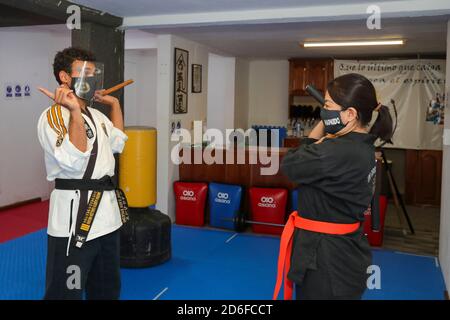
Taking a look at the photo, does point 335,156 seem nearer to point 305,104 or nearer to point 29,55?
point 29,55

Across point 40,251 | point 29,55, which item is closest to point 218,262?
point 40,251

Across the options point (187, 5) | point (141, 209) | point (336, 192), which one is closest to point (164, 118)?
point (141, 209)

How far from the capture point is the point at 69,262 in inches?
82.3

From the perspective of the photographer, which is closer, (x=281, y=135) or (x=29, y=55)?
(x=29, y=55)

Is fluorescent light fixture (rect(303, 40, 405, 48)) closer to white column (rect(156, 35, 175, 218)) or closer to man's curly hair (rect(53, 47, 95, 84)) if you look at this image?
white column (rect(156, 35, 175, 218))

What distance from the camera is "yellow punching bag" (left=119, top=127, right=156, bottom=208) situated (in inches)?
149

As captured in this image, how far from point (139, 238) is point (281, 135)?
13.5ft

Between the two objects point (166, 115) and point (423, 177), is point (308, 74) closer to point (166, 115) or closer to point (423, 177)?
point (423, 177)

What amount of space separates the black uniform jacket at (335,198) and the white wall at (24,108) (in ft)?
15.3

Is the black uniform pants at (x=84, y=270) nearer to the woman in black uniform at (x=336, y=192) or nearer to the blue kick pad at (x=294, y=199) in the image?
the woman in black uniform at (x=336, y=192)

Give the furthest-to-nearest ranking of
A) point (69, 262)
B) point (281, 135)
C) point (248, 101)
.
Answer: point (248, 101), point (281, 135), point (69, 262)

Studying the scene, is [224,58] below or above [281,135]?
above

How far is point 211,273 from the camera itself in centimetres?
359

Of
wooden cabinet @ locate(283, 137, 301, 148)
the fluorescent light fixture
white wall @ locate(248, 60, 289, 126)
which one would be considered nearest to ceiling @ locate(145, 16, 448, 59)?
the fluorescent light fixture
